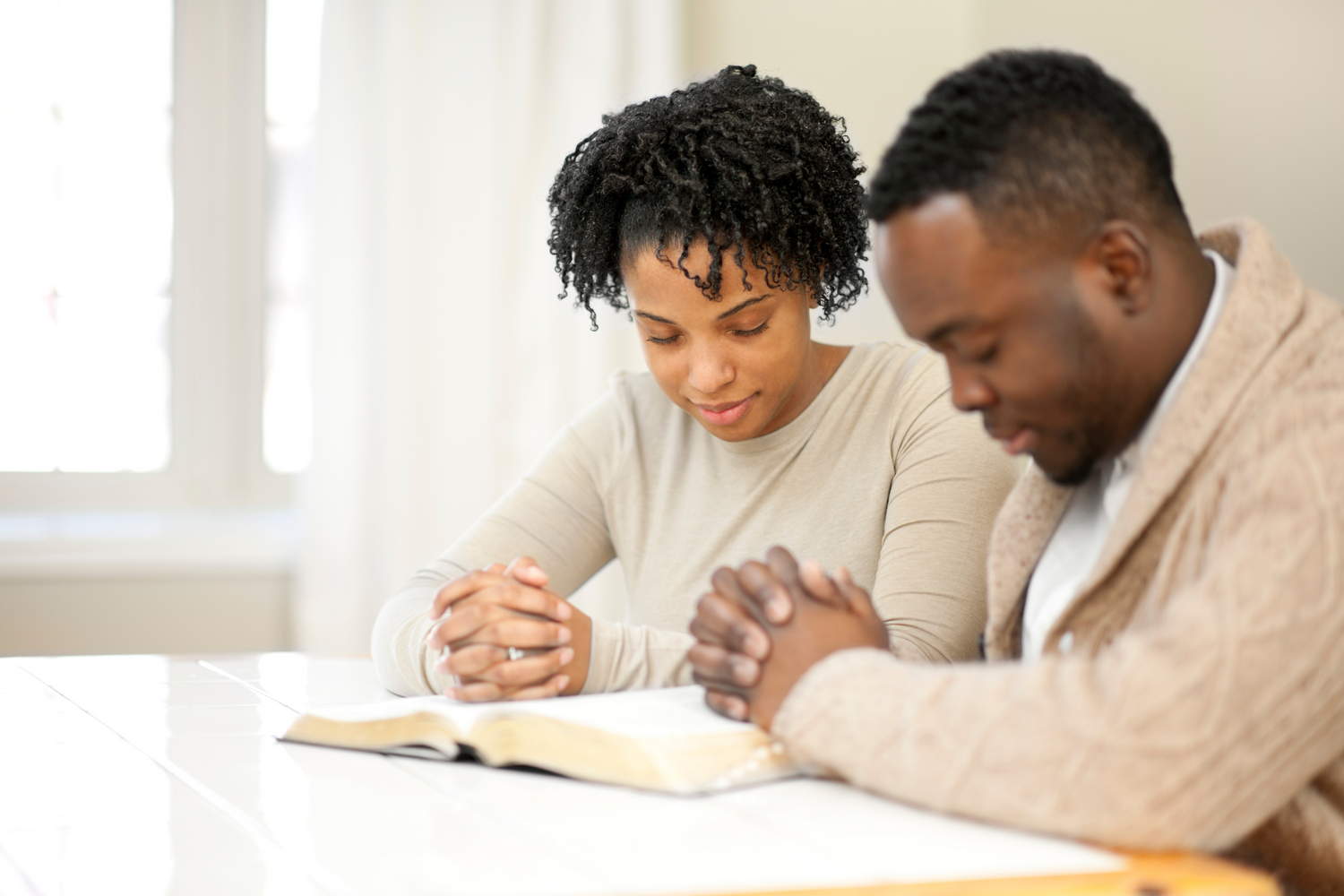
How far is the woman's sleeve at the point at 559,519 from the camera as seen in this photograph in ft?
5.04

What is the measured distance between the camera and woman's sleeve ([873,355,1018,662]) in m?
1.20

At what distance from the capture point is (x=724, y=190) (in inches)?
55.0

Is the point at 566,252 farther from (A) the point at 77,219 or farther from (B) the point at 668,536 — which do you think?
(A) the point at 77,219

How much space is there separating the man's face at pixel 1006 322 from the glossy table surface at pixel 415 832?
27cm

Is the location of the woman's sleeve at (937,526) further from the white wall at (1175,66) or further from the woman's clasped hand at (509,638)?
the white wall at (1175,66)

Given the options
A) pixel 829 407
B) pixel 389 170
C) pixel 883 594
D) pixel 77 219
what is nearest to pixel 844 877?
A: pixel 883 594

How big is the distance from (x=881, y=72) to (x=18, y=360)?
2.11 m

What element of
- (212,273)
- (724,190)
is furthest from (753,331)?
(212,273)

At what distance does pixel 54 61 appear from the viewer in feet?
9.43

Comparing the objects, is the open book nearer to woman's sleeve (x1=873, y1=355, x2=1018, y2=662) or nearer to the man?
the man

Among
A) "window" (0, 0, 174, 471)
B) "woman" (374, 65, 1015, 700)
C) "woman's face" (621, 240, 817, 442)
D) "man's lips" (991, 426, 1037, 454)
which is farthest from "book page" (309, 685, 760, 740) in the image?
"window" (0, 0, 174, 471)

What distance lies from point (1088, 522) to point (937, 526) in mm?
353

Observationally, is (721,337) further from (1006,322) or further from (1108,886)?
(1108,886)

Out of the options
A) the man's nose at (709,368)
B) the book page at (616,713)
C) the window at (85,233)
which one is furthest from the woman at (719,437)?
the window at (85,233)
